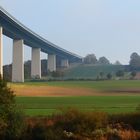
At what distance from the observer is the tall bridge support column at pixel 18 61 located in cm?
11625

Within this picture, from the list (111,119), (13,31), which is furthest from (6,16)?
(111,119)

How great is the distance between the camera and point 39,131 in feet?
83.6

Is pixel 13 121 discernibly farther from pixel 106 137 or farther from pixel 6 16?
pixel 6 16

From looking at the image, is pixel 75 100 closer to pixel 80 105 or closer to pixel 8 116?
pixel 80 105

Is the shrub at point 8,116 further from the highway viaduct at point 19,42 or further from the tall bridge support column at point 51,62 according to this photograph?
the tall bridge support column at point 51,62

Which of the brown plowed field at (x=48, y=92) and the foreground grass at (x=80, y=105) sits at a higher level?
the brown plowed field at (x=48, y=92)

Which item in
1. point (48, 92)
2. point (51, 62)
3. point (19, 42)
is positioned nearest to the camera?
point (48, 92)

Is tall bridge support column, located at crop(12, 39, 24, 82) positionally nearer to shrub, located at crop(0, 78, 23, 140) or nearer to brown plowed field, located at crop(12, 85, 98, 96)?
brown plowed field, located at crop(12, 85, 98, 96)

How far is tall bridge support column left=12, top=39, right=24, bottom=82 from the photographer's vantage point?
11625 cm

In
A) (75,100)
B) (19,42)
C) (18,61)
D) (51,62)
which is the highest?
(19,42)

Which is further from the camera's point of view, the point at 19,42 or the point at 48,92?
the point at 19,42

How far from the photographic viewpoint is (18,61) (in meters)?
117

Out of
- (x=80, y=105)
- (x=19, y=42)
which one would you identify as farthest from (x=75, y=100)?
(x=19, y=42)

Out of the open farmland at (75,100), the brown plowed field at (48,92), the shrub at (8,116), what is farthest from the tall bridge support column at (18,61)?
the shrub at (8,116)
